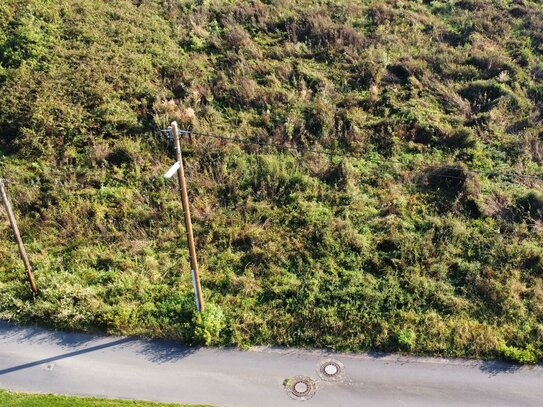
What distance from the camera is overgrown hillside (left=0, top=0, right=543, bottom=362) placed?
14398 millimetres

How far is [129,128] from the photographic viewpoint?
20.7 metres

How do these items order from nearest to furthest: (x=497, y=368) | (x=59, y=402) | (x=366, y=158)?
(x=59, y=402) < (x=497, y=368) < (x=366, y=158)

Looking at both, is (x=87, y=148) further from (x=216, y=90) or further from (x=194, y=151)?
(x=216, y=90)

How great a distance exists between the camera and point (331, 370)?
1325 centimetres

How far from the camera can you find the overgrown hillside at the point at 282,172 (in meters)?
14.4

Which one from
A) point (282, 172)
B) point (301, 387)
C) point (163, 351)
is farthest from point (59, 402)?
point (282, 172)

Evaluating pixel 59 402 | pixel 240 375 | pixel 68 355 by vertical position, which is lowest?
pixel 240 375

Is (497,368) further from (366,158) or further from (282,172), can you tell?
(282,172)

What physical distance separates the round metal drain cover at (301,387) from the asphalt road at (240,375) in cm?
12

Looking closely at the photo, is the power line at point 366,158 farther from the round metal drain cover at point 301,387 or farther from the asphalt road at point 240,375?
the round metal drain cover at point 301,387

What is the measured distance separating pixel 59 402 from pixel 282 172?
1022 cm

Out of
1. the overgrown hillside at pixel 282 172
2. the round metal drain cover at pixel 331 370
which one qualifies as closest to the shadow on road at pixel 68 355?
the overgrown hillside at pixel 282 172

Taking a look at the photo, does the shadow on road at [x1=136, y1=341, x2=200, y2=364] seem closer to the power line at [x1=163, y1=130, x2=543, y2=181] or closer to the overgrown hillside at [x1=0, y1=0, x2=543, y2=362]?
the overgrown hillside at [x1=0, y1=0, x2=543, y2=362]

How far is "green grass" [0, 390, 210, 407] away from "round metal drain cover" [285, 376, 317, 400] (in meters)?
2.43
